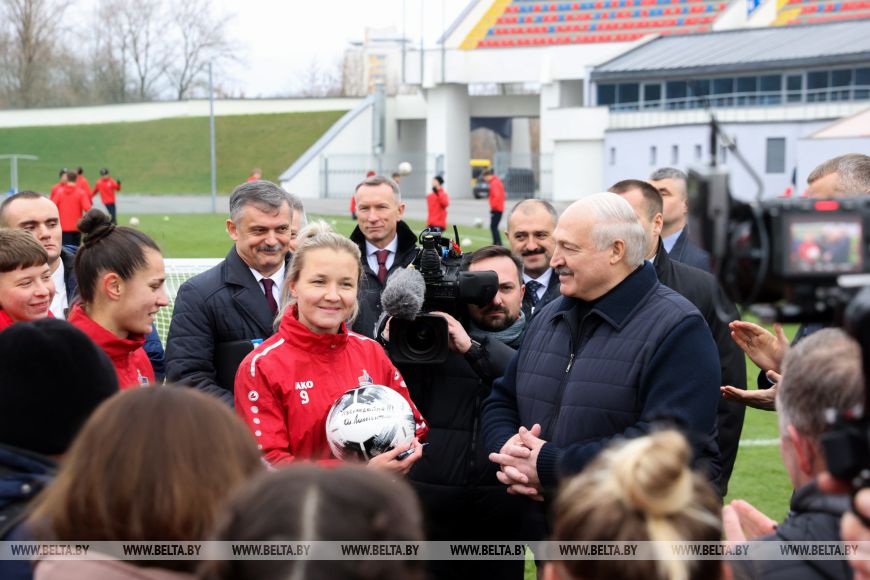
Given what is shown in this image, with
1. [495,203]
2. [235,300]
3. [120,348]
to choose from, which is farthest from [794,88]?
[120,348]

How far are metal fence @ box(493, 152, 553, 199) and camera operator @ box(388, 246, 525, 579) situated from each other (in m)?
46.9

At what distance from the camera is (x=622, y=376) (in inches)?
151

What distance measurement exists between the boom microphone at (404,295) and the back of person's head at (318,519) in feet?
8.30

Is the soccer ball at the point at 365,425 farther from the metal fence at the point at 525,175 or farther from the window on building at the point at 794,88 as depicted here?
the metal fence at the point at 525,175

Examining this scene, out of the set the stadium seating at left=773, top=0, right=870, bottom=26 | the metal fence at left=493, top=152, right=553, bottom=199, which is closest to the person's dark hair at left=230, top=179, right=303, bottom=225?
the metal fence at left=493, top=152, right=553, bottom=199

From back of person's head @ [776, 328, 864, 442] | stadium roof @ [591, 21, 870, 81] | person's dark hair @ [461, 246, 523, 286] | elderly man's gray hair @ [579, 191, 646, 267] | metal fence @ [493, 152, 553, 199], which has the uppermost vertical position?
stadium roof @ [591, 21, 870, 81]

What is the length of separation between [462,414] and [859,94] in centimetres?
3995

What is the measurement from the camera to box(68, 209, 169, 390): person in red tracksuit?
4.23m

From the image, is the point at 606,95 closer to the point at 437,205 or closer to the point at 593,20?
the point at 593,20

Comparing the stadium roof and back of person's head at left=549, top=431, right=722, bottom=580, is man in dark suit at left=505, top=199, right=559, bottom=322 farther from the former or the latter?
the stadium roof

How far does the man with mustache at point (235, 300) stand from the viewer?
4.66 meters

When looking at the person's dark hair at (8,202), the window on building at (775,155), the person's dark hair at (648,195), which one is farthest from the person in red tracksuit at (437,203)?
the person's dark hair at (648,195)

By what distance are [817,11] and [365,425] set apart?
51238 mm

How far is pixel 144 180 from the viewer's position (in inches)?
2250
